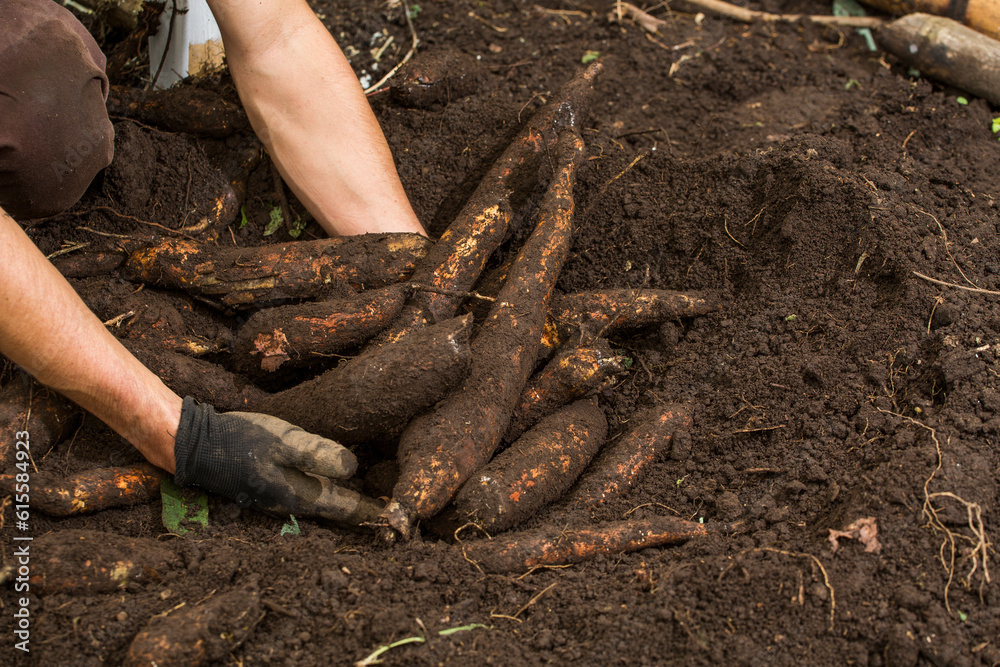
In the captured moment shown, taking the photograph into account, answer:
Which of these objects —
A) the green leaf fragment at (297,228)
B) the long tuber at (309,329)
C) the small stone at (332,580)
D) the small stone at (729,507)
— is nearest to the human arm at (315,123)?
the green leaf fragment at (297,228)

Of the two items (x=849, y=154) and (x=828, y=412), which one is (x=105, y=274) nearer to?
(x=828, y=412)

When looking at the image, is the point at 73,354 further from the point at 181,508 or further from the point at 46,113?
the point at 46,113

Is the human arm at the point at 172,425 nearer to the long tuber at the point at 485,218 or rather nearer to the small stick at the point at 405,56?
the long tuber at the point at 485,218

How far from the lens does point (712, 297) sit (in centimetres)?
246

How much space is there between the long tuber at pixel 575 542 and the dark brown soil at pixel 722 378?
40 millimetres

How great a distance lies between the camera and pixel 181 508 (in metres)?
1.96

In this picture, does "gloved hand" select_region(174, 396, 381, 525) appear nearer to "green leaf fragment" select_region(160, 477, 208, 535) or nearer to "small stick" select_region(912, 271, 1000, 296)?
"green leaf fragment" select_region(160, 477, 208, 535)

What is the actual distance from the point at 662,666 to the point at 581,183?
1772 millimetres

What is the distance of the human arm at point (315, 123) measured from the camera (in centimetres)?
257

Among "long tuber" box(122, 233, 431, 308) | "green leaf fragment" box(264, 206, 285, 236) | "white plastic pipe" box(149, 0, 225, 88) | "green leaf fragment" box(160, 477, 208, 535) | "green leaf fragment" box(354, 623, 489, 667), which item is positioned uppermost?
"white plastic pipe" box(149, 0, 225, 88)

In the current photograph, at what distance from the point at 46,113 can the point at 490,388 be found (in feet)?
5.16

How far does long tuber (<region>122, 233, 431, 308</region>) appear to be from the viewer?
7.59 feet

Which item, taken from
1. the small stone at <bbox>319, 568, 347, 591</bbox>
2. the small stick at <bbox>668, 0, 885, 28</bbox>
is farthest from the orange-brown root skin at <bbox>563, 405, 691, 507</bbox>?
the small stick at <bbox>668, 0, 885, 28</bbox>

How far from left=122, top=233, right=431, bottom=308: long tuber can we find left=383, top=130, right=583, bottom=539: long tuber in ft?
1.47
